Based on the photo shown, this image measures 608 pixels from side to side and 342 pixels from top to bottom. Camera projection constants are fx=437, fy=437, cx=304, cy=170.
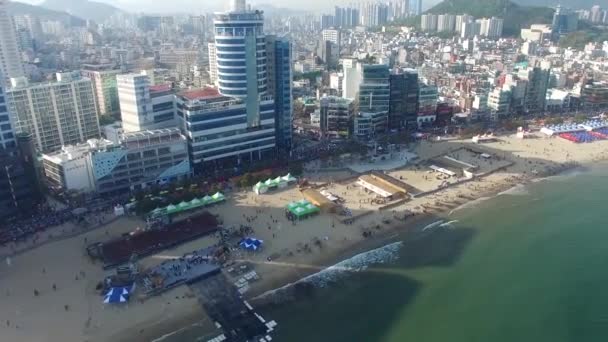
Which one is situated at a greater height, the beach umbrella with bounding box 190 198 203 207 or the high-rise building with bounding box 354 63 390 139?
the high-rise building with bounding box 354 63 390 139

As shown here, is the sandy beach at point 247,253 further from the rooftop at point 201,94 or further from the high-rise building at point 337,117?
the rooftop at point 201,94

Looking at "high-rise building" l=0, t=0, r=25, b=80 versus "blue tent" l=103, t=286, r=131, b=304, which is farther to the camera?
"high-rise building" l=0, t=0, r=25, b=80

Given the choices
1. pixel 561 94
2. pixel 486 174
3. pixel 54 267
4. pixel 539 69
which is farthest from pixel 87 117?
pixel 561 94

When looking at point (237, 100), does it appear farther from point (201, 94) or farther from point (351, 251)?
point (351, 251)

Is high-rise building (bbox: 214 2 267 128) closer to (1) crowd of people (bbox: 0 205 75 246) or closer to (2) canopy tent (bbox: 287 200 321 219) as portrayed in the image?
(2) canopy tent (bbox: 287 200 321 219)

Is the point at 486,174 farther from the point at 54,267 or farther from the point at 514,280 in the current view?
the point at 54,267

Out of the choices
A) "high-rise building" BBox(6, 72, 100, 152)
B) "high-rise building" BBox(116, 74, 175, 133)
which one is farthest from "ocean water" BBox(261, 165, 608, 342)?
"high-rise building" BBox(6, 72, 100, 152)
